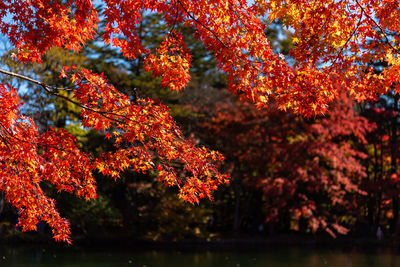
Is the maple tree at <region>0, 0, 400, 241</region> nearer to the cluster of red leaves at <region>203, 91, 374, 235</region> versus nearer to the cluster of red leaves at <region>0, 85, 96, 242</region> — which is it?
the cluster of red leaves at <region>0, 85, 96, 242</region>

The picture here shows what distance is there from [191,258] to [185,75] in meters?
8.21

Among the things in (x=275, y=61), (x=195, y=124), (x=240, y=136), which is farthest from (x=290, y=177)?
(x=275, y=61)

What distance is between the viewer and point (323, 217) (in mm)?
15367

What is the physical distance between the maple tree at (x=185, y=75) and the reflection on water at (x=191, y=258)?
6.19m

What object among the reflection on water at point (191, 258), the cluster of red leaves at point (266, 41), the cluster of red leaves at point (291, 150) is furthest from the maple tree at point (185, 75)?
the cluster of red leaves at point (291, 150)

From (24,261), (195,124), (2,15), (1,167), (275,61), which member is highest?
(195,124)

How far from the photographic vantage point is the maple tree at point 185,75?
455cm

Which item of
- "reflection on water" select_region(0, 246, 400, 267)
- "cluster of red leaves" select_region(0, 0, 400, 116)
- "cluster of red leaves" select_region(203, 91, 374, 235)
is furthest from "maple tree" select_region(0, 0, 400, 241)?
"cluster of red leaves" select_region(203, 91, 374, 235)

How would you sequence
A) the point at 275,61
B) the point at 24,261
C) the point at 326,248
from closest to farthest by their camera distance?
the point at 275,61
the point at 24,261
the point at 326,248

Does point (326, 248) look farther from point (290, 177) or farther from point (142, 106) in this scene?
point (142, 106)

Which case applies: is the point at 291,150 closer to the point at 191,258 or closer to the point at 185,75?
the point at 191,258

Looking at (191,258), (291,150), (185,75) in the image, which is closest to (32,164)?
(185,75)

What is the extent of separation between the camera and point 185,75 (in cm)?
473

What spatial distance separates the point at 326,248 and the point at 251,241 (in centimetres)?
265
